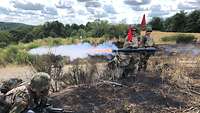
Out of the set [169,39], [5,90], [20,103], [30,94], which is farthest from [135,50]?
[169,39]

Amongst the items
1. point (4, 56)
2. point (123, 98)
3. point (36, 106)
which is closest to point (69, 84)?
point (123, 98)

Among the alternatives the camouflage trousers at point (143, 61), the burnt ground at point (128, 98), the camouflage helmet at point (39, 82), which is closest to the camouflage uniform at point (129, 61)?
the camouflage trousers at point (143, 61)

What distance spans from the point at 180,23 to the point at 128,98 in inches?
2232

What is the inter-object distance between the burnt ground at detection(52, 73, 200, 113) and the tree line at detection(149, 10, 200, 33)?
49.8 meters

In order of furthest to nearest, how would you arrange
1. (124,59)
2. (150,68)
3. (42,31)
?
(42,31)
(150,68)
(124,59)

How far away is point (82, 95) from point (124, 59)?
3634mm

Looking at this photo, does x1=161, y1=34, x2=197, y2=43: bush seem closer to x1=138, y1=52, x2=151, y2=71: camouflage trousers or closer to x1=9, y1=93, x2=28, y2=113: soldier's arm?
x1=138, y1=52, x2=151, y2=71: camouflage trousers

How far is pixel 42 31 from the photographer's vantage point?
168 feet

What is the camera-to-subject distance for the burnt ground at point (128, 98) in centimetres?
912

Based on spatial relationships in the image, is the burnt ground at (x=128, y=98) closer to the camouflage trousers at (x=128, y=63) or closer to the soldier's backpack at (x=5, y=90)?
the camouflage trousers at (x=128, y=63)

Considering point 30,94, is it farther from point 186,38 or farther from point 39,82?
point 186,38

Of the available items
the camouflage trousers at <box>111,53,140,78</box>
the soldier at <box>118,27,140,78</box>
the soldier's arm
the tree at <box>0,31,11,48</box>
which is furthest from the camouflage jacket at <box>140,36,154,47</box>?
the tree at <box>0,31,11,48</box>

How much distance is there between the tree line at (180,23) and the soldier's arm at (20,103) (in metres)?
55.1

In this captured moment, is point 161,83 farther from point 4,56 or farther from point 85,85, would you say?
point 4,56
